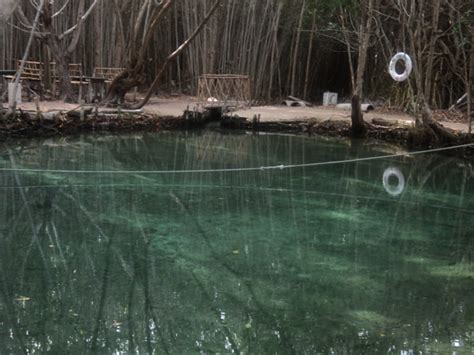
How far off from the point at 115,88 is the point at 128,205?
4873mm

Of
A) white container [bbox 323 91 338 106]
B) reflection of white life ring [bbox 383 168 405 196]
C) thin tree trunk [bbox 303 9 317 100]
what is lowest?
reflection of white life ring [bbox 383 168 405 196]

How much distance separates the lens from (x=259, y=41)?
11594 millimetres

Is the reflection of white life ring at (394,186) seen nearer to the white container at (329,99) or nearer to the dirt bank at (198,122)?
the dirt bank at (198,122)

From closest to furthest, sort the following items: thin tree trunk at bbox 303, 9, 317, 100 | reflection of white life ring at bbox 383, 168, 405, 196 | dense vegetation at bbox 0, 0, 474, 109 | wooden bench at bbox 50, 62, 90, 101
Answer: reflection of white life ring at bbox 383, 168, 405, 196 → wooden bench at bbox 50, 62, 90, 101 → dense vegetation at bbox 0, 0, 474, 109 → thin tree trunk at bbox 303, 9, 317, 100

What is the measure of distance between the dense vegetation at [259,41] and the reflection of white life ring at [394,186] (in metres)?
2.66

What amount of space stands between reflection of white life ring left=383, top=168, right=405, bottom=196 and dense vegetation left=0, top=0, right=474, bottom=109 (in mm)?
2658

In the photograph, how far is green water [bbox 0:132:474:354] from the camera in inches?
114

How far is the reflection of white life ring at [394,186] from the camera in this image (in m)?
6.09

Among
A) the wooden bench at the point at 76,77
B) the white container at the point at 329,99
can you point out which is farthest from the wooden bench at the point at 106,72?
the white container at the point at 329,99

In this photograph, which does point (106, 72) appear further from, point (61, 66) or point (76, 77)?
point (61, 66)

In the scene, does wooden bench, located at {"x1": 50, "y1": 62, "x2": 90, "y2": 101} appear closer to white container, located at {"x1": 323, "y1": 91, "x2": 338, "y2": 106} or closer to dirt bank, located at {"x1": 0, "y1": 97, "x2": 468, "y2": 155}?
dirt bank, located at {"x1": 0, "y1": 97, "x2": 468, "y2": 155}

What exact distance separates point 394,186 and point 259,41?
5989 millimetres

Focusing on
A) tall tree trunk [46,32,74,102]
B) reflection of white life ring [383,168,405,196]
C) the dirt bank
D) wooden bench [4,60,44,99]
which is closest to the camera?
reflection of white life ring [383,168,405,196]

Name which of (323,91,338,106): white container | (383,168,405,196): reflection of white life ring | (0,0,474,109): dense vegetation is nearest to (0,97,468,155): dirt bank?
(0,0,474,109): dense vegetation
